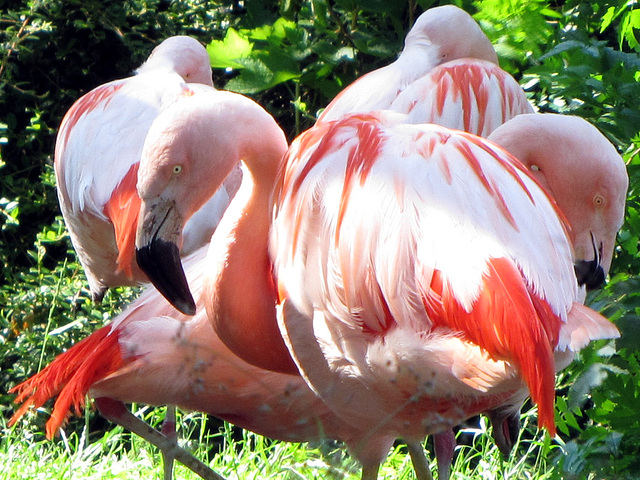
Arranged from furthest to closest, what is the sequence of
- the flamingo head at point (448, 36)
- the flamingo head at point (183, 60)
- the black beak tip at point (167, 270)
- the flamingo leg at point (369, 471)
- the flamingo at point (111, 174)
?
the flamingo head at point (183, 60) < the flamingo head at point (448, 36) < the flamingo at point (111, 174) < the flamingo leg at point (369, 471) < the black beak tip at point (167, 270)

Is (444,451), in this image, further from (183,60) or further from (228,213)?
(183,60)

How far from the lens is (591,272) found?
204 cm

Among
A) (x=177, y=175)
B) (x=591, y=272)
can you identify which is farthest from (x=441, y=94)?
(x=177, y=175)

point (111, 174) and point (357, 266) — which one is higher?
point (357, 266)

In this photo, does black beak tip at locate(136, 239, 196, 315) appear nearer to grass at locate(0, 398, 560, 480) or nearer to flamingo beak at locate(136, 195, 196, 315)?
flamingo beak at locate(136, 195, 196, 315)

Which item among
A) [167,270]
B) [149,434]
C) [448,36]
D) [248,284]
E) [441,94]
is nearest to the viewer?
[167,270]

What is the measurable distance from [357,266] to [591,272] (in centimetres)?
65

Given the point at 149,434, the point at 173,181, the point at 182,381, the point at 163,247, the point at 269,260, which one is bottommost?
the point at 149,434

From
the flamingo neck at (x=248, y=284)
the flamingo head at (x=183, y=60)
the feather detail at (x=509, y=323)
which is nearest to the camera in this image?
the feather detail at (x=509, y=323)

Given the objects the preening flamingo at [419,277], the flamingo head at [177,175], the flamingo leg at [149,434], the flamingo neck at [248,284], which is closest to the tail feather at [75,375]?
the flamingo leg at [149,434]

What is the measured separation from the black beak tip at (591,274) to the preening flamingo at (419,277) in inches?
11.4

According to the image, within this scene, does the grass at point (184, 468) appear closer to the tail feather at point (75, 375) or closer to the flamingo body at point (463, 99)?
the tail feather at point (75, 375)

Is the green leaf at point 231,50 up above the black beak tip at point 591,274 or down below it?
above

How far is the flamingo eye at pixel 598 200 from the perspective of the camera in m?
2.03
